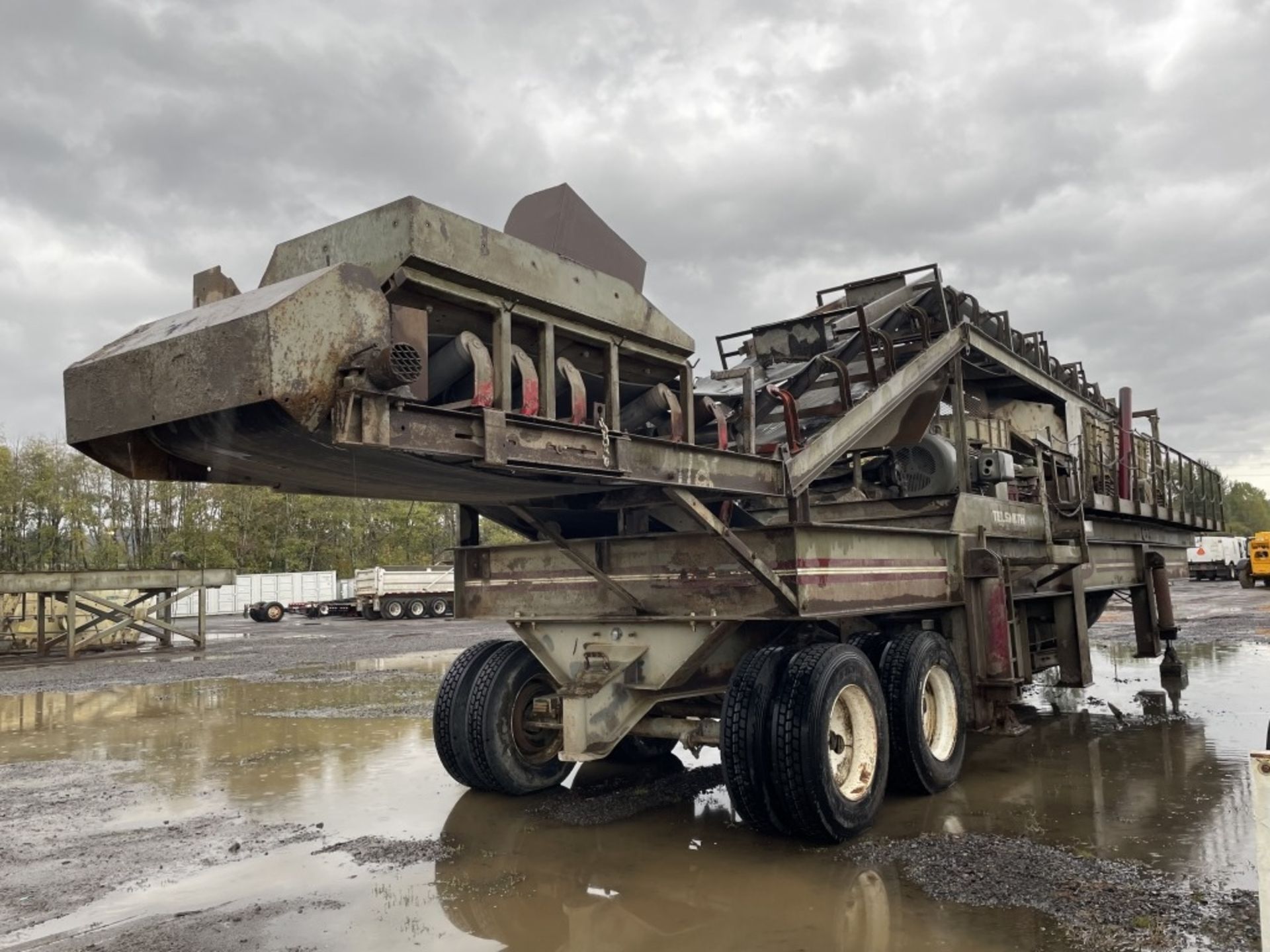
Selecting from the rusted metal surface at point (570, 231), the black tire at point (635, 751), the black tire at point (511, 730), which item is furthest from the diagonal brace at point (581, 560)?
the black tire at point (635, 751)

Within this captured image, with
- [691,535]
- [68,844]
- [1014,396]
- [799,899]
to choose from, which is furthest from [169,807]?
[1014,396]

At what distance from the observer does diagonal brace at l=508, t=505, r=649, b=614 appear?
576 centimetres

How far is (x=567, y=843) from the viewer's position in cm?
532

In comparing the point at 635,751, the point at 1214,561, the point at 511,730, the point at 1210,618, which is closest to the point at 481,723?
the point at 511,730

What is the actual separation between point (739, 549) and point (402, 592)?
28945 millimetres

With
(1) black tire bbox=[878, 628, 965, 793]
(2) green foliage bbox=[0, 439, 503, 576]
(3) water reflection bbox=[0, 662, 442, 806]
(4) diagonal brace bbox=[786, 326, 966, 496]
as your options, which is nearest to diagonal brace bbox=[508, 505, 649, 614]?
(4) diagonal brace bbox=[786, 326, 966, 496]

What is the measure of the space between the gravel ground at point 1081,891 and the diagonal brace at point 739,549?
4.55 ft

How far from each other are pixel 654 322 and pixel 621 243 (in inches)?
16.6

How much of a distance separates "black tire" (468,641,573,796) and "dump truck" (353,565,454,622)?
2609 centimetres

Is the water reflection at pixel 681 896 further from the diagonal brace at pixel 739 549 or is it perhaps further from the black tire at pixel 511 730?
the diagonal brace at pixel 739 549

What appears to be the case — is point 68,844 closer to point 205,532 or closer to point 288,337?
point 288,337

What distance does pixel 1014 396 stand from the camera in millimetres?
10188

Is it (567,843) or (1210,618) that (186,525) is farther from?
(567,843)

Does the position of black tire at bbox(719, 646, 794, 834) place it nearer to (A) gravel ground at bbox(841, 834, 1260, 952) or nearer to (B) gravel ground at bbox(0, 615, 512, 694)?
(A) gravel ground at bbox(841, 834, 1260, 952)
